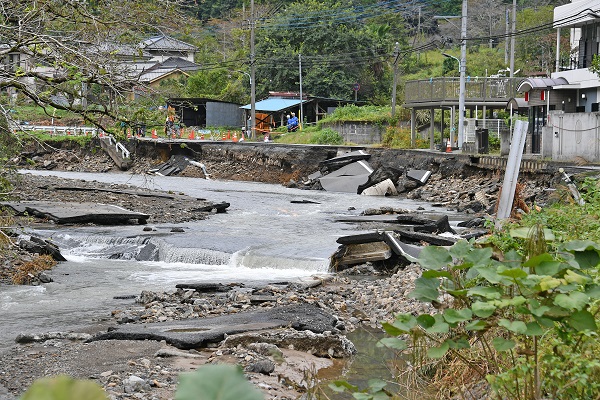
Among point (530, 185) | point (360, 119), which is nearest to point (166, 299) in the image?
point (530, 185)

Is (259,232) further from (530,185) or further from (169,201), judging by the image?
(530,185)

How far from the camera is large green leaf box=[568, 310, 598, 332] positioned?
169 inches

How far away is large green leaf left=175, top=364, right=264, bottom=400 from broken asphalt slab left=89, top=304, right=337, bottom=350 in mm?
9662

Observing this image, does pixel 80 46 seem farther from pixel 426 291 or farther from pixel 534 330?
pixel 534 330

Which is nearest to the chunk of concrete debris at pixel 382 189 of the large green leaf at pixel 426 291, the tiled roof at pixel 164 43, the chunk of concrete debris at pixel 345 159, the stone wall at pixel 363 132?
the chunk of concrete debris at pixel 345 159

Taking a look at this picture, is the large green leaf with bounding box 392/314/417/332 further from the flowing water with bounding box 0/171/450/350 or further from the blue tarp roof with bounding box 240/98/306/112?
the blue tarp roof with bounding box 240/98/306/112

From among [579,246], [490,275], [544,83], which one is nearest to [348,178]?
[544,83]

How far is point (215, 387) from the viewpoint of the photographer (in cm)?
109

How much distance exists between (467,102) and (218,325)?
33.0 m

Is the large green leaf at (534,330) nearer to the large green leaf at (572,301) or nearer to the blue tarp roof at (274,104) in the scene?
the large green leaf at (572,301)

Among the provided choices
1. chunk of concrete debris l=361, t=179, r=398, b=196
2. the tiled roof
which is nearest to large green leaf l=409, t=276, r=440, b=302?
the tiled roof

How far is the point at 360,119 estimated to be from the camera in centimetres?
5312

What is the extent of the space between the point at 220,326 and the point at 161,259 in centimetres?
934

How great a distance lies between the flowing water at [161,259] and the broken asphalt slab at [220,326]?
1.55 m
